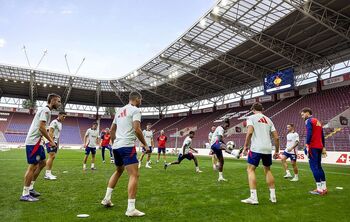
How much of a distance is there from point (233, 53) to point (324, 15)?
10622 mm

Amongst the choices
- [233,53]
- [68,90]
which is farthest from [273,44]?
[68,90]

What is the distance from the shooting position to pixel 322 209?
5141mm

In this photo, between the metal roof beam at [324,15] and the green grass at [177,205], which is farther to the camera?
the metal roof beam at [324,15]

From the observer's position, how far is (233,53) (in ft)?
99.5

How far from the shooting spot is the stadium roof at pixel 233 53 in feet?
71.1

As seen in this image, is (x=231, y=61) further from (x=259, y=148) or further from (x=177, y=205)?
(x=177, y=205)

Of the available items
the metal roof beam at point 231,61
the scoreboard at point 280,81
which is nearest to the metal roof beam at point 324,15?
the scoreboard at point 280,81

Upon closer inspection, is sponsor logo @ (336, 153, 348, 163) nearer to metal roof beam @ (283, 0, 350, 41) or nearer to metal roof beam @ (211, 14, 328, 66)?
metal roof beam @ (283, 0, 350, 41)

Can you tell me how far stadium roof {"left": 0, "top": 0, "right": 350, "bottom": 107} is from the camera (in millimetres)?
21672

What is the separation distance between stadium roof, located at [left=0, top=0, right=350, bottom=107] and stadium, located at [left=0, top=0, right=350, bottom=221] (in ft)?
0.45

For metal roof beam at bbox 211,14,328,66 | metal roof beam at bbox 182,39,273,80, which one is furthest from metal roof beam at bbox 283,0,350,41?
metal roof beam at bbox 182,39,273,80

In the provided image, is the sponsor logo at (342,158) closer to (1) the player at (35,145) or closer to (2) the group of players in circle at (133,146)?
(2) the group of players in circle at (133,146)

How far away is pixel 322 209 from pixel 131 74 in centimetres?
3929

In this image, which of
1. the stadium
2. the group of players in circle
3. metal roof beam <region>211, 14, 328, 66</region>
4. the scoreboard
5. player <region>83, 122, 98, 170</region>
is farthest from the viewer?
the scoreboard
